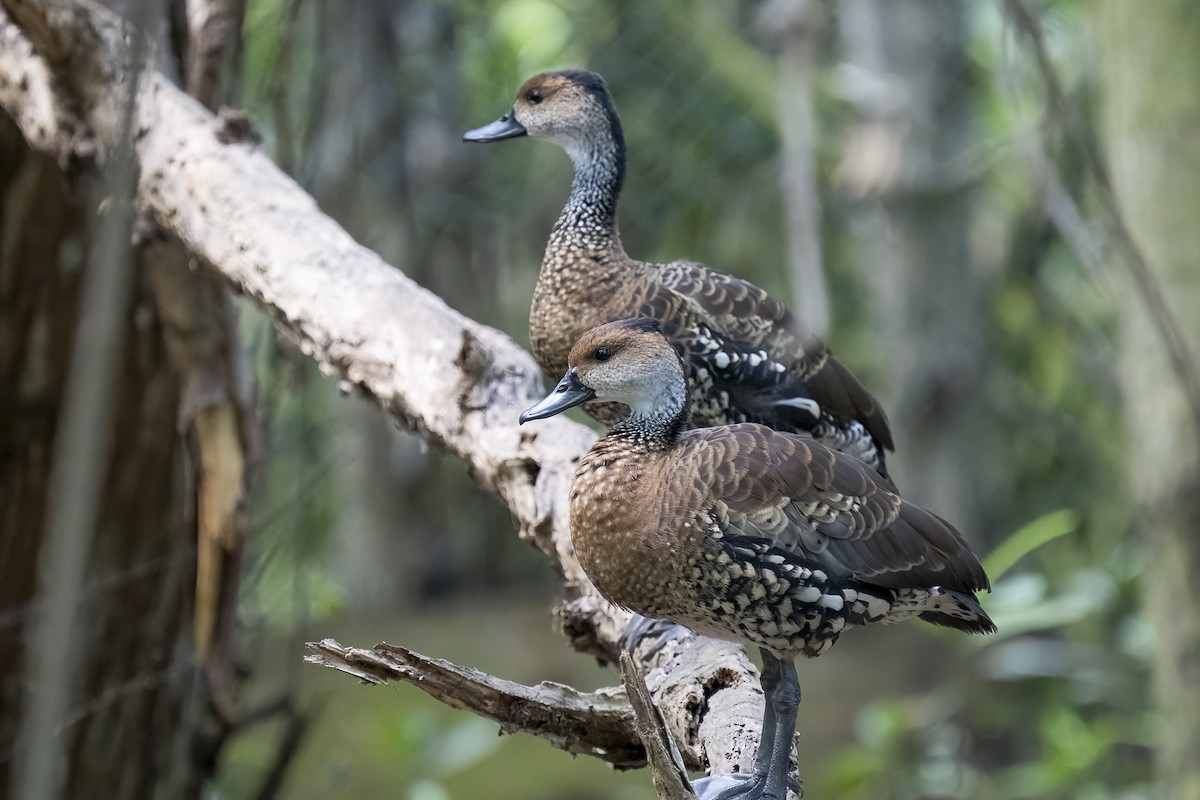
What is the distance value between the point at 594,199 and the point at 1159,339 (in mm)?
1364

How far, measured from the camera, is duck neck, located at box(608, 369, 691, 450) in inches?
79.0

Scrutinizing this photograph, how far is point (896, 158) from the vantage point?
4664 mm

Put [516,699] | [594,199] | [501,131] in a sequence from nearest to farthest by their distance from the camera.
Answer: [516,699] → [594,199] → [501,131]

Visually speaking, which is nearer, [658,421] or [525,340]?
[658,421]

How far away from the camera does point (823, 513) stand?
1.88 meters

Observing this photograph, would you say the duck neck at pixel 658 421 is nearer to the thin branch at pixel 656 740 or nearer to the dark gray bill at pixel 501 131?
the thin branch at pixel 656 740

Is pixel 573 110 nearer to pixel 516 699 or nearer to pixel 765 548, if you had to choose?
pixel 765 548

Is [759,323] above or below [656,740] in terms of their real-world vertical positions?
above

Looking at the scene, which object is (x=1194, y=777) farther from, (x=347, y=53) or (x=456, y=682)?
(x=347, y=53)

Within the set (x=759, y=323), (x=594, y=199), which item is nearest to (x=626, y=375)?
(x=759, y=323)

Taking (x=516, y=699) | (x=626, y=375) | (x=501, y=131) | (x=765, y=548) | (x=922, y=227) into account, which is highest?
(x=501, y=131)

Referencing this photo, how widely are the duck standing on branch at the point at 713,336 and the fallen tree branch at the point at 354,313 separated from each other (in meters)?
0.17

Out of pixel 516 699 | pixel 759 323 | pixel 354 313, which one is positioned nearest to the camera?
pixel 516 699

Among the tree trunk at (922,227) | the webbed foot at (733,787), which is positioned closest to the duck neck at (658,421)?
the webbed foot at (733,787)
